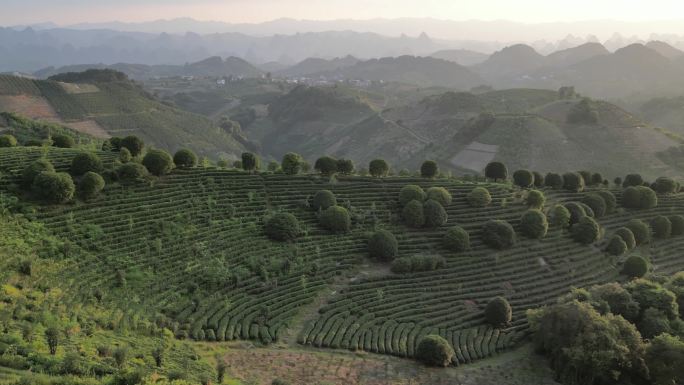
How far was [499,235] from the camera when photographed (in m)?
40.5

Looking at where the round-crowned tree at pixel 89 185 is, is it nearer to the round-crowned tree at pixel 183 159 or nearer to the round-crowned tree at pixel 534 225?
the round-crowned tree at pixel 183 159

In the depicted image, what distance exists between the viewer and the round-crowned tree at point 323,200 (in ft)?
136

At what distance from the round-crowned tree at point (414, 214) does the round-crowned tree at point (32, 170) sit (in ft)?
92.5

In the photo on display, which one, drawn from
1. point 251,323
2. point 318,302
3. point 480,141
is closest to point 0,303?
point 251,323

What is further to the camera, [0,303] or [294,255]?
[294,255]

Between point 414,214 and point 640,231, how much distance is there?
22.7 m

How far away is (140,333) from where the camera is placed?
23.9 m

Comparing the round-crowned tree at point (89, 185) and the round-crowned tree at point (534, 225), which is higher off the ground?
the round-crowned tree at point (89, 185)

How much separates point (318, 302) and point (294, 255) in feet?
16.7

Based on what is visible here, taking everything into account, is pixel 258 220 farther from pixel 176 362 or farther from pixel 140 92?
pixel 140 92

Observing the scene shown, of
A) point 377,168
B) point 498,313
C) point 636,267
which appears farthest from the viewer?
point 377,168

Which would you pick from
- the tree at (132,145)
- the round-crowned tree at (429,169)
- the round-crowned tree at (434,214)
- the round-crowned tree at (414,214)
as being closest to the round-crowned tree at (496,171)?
the round-crowned tree at (429,169)

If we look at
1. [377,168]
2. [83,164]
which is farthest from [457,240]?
[83,164]

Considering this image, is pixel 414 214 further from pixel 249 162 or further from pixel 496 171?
pixel 249 162
